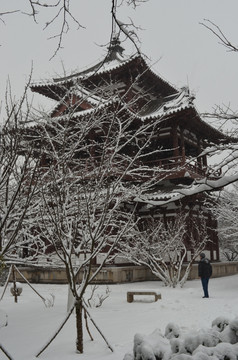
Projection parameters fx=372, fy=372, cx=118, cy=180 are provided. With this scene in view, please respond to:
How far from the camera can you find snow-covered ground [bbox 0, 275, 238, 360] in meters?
6.05

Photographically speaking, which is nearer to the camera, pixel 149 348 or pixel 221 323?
pixel 149 348

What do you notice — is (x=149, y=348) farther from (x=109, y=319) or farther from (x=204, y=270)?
(x=204, y=270)

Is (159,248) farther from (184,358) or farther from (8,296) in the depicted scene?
(184,358)

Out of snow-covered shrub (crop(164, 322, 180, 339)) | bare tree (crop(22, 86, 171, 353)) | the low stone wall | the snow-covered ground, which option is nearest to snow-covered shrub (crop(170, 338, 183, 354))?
snow-covered shrub (crop(164, 322, 180, 339))

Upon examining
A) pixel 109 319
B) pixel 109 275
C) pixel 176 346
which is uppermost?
pixel 109 275

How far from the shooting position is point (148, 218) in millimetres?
18250

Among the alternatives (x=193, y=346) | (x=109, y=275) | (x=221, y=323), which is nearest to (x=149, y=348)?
(x=193, y=346)

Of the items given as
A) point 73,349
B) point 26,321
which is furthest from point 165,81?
point 73,349

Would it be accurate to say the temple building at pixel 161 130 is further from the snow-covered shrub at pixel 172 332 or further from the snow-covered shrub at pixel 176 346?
the snow-covered shrub at pixel 176 346

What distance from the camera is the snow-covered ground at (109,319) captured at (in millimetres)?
6051

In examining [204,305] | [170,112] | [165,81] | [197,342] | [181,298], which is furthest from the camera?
[165,81]

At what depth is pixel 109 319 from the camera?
27.5ft

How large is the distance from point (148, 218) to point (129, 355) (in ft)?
44.4

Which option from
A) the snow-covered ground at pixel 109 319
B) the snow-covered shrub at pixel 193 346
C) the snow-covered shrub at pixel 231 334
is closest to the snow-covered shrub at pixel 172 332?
the snow-covered shrub at pixel 193 346
